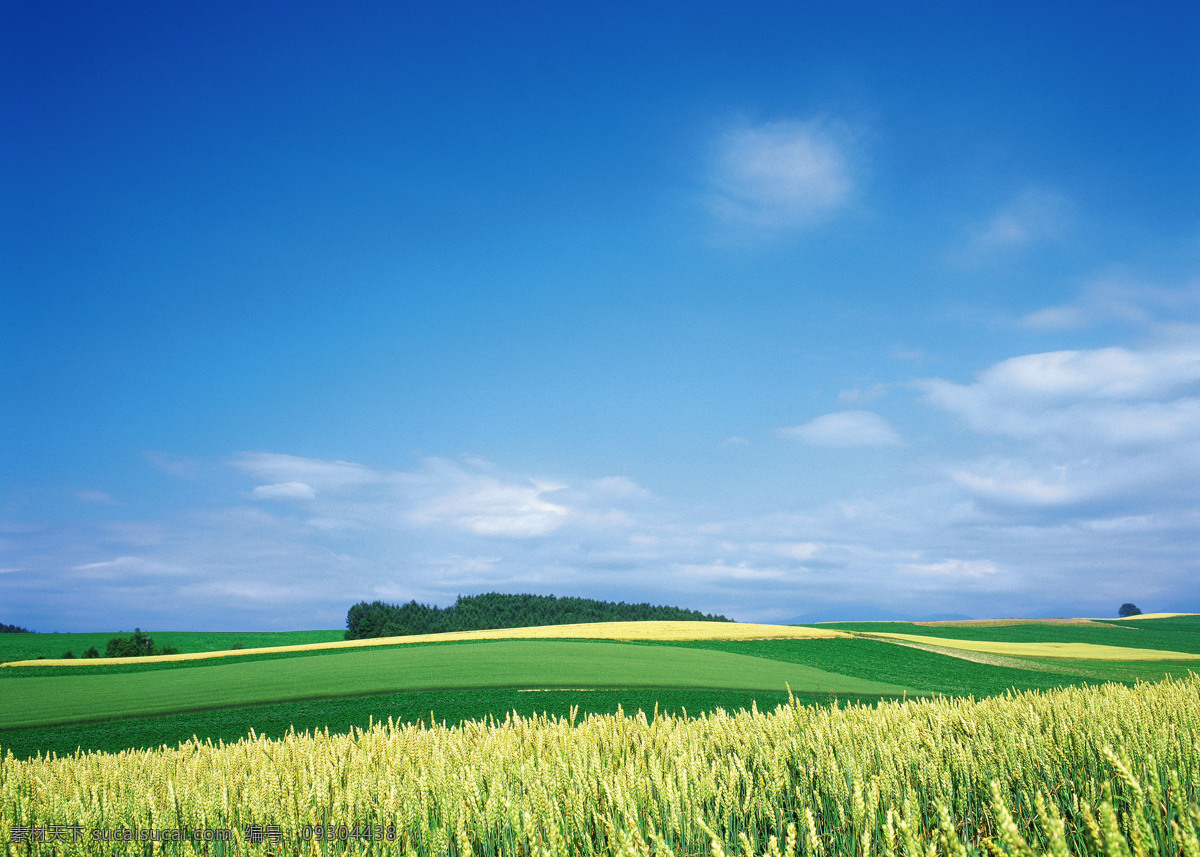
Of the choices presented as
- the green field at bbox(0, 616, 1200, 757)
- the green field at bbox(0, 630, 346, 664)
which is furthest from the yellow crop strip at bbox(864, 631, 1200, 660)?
the green field at bbox(0, 630, 346, 664)

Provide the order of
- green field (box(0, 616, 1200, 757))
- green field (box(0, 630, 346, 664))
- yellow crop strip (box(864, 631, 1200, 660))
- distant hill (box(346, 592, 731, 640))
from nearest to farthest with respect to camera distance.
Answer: green field (box(0, 616, 1200, 757))
yellow crop strip (box(864, 631, 1200, 660))
green field (box(0, 630, 346, 664))
distant hill (box(346, 592, 731, 640))

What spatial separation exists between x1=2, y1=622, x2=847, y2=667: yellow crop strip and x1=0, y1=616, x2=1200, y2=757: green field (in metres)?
1.52

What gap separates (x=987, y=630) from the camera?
205 ft

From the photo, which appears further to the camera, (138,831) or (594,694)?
(594,694)

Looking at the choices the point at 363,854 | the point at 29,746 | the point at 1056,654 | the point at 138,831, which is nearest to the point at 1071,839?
the point at 363,854

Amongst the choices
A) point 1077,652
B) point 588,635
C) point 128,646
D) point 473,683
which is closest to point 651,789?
point 473,683

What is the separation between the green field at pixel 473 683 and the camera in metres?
17.0

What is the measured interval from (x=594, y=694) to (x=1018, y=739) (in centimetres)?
1380

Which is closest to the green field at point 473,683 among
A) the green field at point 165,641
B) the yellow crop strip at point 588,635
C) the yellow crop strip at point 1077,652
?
the yellow crop strip at point 1077,652

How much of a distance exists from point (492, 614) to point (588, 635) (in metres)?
40.2

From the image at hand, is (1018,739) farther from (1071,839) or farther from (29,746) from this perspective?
(29,746)

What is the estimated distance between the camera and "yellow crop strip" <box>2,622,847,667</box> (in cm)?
3866

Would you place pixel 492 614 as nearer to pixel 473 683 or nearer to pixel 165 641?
pixel 165 641

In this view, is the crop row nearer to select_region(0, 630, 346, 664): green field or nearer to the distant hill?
select_region(0, 630, 346, 664): green field
